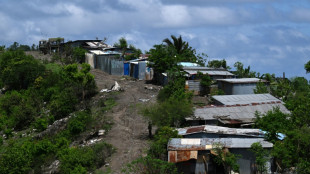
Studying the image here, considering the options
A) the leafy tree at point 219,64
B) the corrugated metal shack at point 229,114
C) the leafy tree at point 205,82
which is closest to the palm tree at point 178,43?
the leafy tree at point 219,64

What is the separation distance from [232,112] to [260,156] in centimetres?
558

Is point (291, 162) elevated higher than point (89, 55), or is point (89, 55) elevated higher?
point (89, 55)

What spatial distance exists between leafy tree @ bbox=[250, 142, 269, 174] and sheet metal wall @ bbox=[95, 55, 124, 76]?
23.1m

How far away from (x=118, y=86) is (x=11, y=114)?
797cm

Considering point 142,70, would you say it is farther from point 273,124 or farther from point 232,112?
point 273,124

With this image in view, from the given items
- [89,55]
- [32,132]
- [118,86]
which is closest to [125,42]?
[89,55]

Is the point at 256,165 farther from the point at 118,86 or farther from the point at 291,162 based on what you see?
the point at 118,86

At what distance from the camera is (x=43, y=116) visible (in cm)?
2638

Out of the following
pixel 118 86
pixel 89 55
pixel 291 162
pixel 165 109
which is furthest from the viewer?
pixel 89 55

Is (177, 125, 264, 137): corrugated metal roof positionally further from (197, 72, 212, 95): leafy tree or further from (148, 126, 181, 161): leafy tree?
(197, 72, 212, 95): leafy tree

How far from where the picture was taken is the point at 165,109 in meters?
18.4

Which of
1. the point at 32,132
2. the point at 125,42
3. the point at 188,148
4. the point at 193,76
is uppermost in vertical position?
the point at 125,42

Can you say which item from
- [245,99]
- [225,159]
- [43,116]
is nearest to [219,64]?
[245,99]

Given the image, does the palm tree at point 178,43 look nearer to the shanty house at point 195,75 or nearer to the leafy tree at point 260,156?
the shanty house at point 195,75
